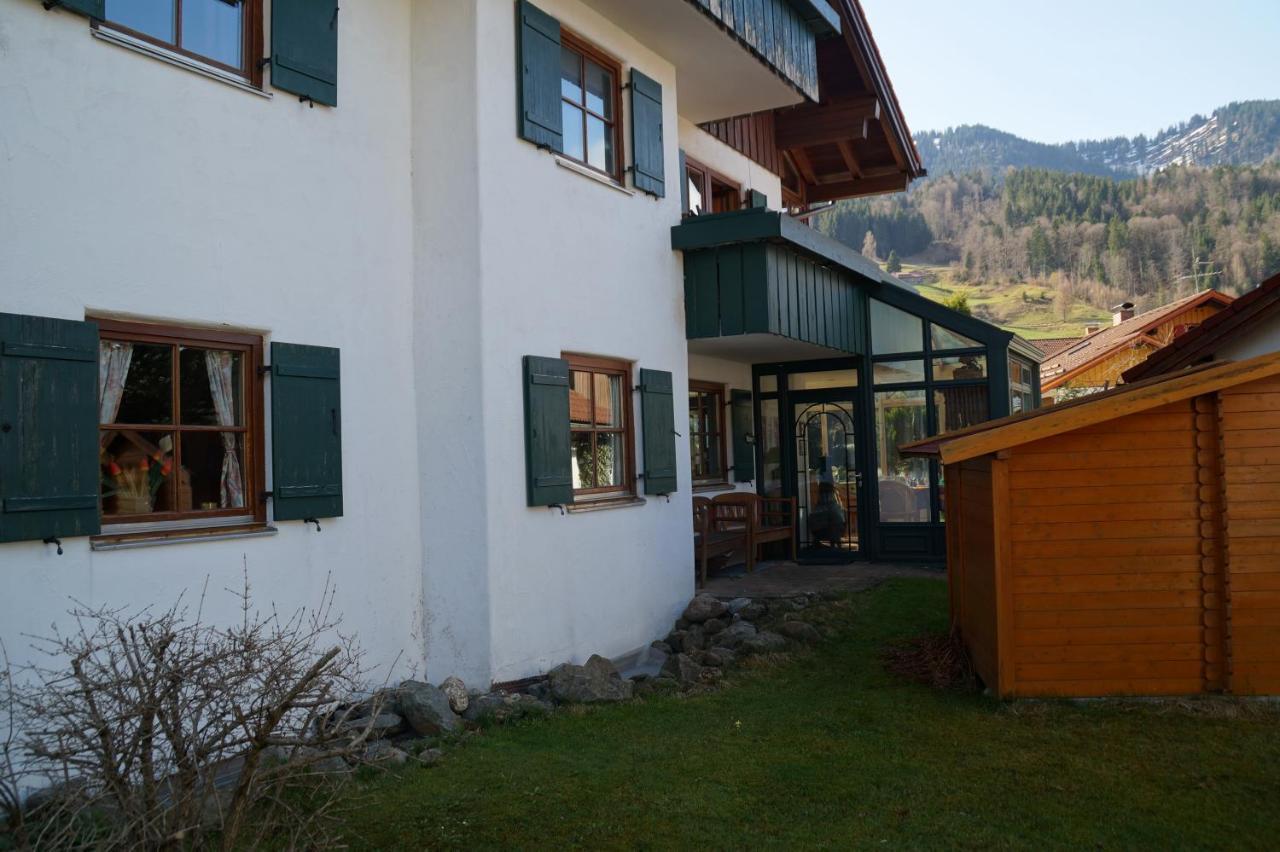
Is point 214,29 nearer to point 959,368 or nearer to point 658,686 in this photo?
point 658,686

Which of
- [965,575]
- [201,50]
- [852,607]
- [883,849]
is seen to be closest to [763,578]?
[852,607]

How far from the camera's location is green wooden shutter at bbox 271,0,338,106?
6309mm

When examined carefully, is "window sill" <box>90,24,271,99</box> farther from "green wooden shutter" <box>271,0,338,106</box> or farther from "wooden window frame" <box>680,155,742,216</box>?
"wooden window frame" <box>680,155,742,216</box>

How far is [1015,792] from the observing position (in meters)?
4.87

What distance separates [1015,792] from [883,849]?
1.01m

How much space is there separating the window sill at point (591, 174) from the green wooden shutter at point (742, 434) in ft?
14.3

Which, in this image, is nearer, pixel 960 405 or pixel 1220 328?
pixel 1220 328

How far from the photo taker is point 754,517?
38.4 feet

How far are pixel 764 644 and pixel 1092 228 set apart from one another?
8276 centimetres

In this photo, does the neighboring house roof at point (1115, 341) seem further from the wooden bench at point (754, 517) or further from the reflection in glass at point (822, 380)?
the wooden bench at point (754, 517)

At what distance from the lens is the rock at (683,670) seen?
25.2 feet

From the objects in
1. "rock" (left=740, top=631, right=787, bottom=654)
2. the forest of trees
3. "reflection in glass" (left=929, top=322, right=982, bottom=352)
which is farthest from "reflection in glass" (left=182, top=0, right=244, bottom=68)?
the forest of trees

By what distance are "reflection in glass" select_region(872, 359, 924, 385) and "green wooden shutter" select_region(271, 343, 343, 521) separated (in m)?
7.86

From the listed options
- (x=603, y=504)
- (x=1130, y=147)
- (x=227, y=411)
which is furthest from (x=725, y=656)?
(x=1130, y=147)
